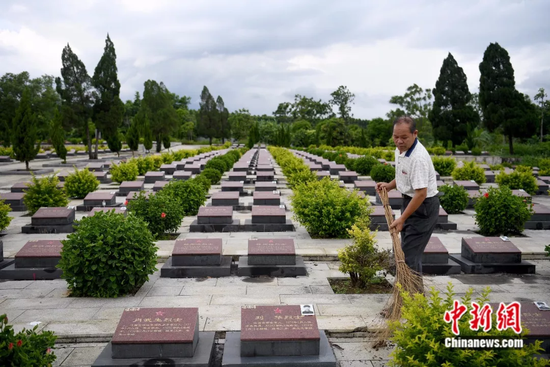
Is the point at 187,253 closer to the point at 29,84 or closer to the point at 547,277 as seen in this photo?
the point at 547,277

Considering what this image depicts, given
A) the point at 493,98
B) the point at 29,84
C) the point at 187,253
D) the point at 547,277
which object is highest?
the point at 29,84

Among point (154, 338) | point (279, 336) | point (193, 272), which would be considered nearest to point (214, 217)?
point (193, 272)

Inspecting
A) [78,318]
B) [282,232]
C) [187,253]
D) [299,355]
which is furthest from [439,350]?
[282,232]

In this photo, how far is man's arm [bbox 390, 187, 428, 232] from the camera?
136 inches

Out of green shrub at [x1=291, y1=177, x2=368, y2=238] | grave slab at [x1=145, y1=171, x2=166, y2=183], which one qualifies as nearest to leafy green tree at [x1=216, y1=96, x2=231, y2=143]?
grave slab at [x1=145, y1=171, x2=166, y2=183]

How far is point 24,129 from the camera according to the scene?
2133 centimetres

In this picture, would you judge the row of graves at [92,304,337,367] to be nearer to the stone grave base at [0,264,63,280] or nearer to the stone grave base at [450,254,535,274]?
the stone grave base at [0,264,63,280]

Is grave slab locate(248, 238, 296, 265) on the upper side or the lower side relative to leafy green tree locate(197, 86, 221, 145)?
lower

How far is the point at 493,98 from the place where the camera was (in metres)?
31.1

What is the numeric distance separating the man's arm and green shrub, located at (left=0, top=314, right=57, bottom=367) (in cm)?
286

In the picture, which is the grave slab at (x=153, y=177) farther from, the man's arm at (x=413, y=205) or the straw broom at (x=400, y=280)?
the man's arm at (x=413, y=205)

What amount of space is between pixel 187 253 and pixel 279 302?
1.72 meters

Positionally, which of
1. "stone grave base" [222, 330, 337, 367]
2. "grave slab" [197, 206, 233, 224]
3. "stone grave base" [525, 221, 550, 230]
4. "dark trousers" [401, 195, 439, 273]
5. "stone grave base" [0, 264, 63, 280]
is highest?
"dark trousers" [401, 195, 439, 273]

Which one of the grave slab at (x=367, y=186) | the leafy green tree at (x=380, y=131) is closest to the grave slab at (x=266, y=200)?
the grave slab at (x=367, y=186)
